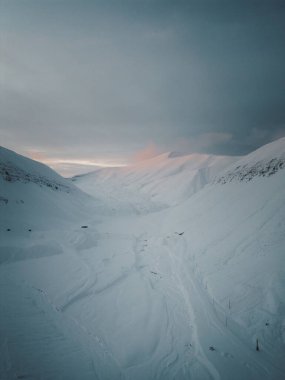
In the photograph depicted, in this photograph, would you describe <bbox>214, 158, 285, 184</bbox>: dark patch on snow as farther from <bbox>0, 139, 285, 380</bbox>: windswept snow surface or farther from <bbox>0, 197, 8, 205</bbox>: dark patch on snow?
<bbox>0, 197, 8, 205</bbox>: dark patch on snow

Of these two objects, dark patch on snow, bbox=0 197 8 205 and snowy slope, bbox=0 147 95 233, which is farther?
dark patch on snow, bbox=0 197 8 205

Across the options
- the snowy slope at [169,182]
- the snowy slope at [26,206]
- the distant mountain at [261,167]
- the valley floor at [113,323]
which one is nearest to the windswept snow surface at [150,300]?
the valley floor at [113,323]

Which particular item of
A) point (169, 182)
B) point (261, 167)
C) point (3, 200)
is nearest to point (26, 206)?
Answer: point (3, 200)

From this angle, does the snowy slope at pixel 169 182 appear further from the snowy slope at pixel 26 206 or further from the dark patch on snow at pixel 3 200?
the dark patch on snow at pixel 3 200

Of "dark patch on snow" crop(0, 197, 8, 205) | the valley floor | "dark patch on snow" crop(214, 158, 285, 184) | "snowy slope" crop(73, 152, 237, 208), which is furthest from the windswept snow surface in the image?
"snowy slope" crop(73, 152, 237, 208)

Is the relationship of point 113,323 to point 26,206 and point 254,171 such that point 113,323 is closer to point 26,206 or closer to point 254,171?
point 26,206

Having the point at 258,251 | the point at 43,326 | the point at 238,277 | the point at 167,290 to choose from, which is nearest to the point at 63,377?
the point at 43,326

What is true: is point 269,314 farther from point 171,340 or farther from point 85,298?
point 85,298

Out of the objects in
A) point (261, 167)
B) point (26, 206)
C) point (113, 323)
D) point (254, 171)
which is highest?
point (261, 167)
